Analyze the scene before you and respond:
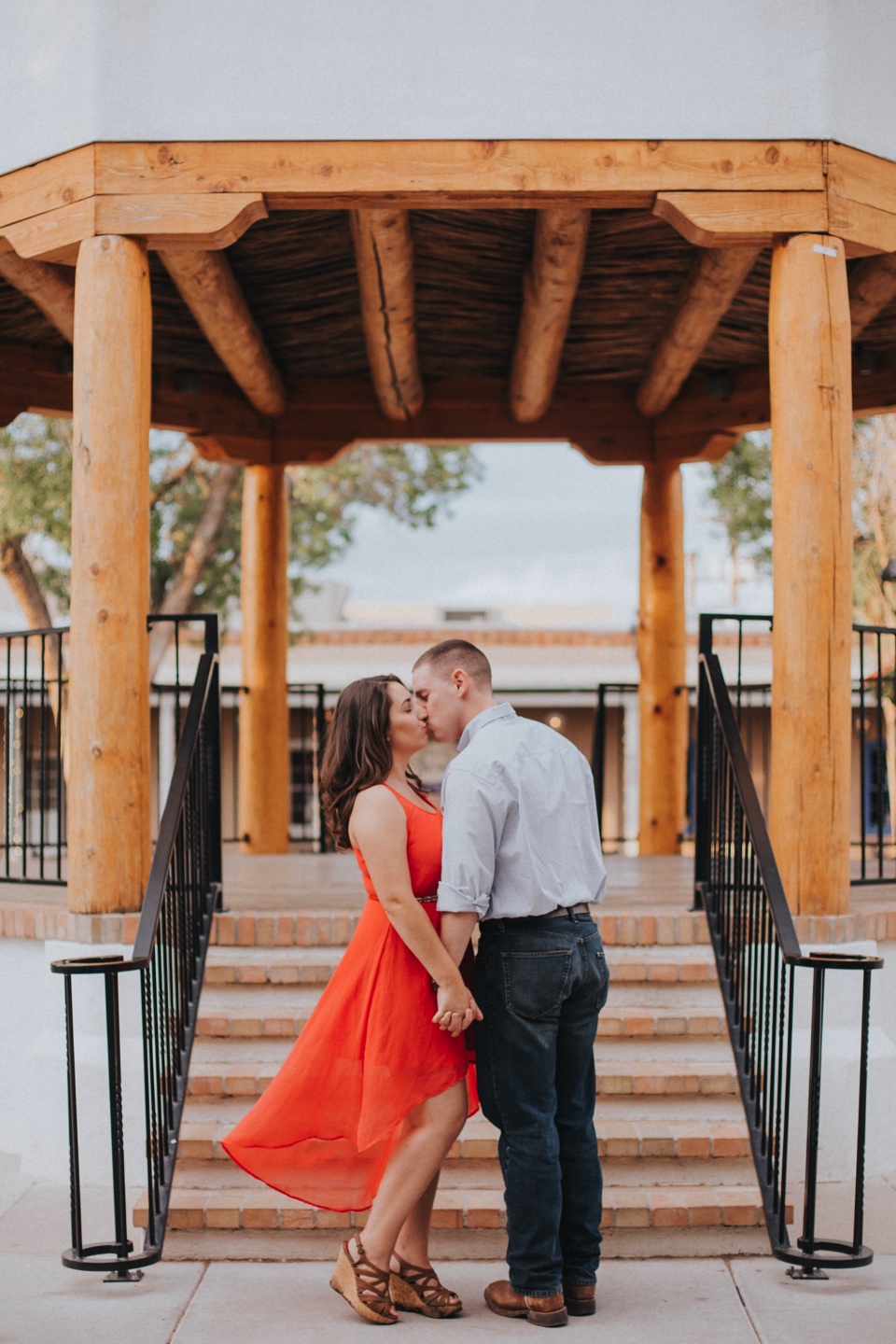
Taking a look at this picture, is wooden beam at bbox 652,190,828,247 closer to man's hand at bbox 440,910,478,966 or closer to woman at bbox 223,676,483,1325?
woman at bbox 223,676,483,1325

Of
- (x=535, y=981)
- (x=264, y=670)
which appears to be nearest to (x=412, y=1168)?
(x=535, y=981)

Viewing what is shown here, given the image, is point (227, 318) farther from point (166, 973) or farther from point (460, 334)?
point (166, 973)

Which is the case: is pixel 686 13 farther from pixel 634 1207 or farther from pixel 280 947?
pixel 634 1207

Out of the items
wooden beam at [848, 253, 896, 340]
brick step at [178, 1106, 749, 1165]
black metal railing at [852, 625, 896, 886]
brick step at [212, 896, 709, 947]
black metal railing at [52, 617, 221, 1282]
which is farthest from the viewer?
wooden beam at [848, 253, 896, 340]

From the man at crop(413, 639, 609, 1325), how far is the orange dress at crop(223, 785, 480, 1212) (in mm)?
148

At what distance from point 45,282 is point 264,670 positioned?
3.41m

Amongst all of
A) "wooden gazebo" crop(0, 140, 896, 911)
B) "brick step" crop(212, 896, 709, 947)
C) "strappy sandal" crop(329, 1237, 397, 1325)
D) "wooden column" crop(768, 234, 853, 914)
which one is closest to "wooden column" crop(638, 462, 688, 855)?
"wooden gazebo" crop(0, 140, 896, 911)

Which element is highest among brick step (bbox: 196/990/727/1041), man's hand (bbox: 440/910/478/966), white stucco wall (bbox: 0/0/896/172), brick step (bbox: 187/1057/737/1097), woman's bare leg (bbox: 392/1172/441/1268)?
white stucco wall (bbox: 0/0/896/172)

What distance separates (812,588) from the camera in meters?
4.99

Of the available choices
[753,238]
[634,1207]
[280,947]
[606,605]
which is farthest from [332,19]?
[606,605]

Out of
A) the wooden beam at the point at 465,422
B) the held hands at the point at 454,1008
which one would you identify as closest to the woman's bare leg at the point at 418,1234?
the held hands at the point at 454,1008

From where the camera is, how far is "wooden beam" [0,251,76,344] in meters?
6.05

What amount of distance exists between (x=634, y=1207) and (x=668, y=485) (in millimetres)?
5580

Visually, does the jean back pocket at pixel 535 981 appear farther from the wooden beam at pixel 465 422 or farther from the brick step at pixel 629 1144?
the wooden beam at pixel 465 422
